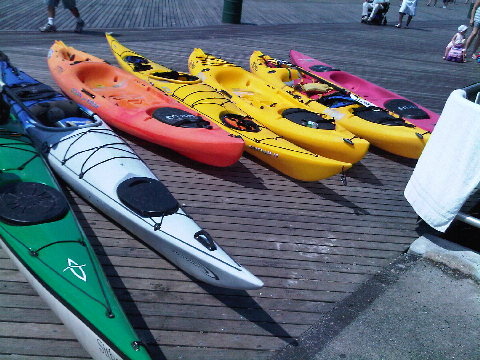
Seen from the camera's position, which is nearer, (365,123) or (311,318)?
(311,318)

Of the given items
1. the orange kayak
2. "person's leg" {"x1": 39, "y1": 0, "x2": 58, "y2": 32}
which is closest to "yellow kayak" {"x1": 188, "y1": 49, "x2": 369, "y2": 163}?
the orange kayak

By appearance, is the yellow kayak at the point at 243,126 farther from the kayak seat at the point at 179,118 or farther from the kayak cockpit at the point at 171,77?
the kayak seat at the point at 179,118

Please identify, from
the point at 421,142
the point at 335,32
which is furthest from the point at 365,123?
the point at 335,32

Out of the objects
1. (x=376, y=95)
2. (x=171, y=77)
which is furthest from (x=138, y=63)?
(x=376, y=95)

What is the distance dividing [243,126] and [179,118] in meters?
0.75

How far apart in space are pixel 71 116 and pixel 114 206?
1655 millimetres

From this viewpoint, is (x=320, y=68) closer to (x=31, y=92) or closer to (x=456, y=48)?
(x=31, y=92)

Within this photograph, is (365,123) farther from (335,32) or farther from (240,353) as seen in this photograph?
(335,32)

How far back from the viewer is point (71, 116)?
4.62 meters

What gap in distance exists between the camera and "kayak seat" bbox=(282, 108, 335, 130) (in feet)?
16.9

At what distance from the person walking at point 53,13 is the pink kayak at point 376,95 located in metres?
4.71

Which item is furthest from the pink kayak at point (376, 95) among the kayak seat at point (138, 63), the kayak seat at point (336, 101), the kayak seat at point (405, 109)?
the kayak seat at point (138, 63)

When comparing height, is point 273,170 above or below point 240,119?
below

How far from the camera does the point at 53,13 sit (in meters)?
9.21
